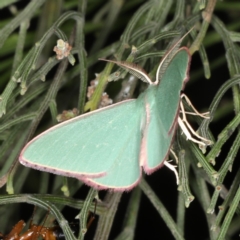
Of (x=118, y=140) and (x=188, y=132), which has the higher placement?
(x=118, y=140)

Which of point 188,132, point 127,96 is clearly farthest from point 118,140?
point 127,96

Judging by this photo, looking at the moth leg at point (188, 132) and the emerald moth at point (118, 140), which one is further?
the moth leg at point (188, 132)

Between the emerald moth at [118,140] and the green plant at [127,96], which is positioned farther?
the green plant at [127,96]

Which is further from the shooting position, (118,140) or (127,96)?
(127,96)

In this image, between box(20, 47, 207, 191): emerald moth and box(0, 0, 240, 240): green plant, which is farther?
box(0, 0, 240, 240): green plant

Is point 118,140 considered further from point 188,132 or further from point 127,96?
point 127,96

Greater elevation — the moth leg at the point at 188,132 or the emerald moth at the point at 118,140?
the emerald moth at the point at 118,140

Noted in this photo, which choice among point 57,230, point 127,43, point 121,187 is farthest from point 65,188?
point 127,43

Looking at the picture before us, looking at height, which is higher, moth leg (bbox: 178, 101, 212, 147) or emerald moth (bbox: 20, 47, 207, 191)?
emerald moth (bbox: 20, 47, 207, 191)
